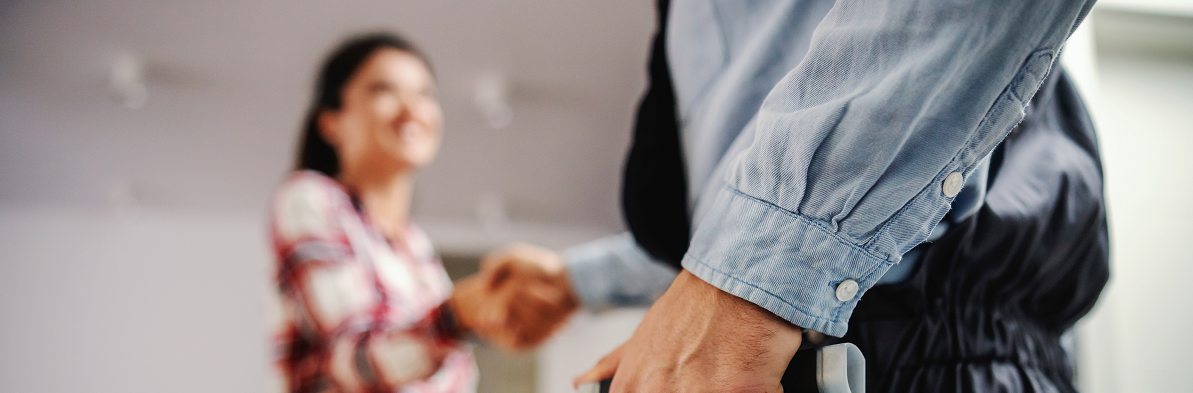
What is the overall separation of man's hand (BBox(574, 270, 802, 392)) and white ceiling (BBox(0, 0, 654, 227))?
1.33 metres

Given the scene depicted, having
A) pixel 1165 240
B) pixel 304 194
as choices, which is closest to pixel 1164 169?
pixel 1165 240

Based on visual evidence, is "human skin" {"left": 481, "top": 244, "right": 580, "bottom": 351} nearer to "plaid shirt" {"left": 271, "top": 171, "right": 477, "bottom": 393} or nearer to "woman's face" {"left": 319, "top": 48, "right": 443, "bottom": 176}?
"plaid shirt" {"left": 271, "top": 171, "right": 477, "bottom": 393}

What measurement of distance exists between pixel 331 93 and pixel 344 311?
583 mm

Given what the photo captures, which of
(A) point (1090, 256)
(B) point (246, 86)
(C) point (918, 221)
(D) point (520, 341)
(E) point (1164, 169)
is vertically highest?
(B) point (246, 86)

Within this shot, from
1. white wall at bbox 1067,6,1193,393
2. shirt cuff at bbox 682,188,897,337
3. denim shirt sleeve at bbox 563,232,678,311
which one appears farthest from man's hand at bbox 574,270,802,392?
white wall at bbox 1067,6,1193,393

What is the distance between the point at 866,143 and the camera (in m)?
0.27

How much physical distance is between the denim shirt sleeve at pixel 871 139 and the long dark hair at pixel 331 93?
42.5 inches

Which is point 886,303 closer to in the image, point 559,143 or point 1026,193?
point 1026,193

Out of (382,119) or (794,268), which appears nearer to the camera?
(794,268)

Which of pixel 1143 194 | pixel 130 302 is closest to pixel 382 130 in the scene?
pixel 1143 194

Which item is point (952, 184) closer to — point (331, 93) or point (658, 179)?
point (658, 179)

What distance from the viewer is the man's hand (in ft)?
0.91

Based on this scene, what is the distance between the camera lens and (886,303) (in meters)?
Result: 0.35

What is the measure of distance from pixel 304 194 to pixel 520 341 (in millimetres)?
425
